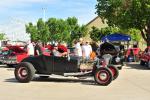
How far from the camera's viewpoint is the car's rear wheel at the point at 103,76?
15695 mm

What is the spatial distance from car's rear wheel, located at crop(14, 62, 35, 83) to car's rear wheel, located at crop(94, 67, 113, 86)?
2.33 metres

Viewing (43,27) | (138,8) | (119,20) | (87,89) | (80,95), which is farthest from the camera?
(43,27)

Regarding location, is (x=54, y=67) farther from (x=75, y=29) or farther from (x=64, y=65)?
(x=75, y=29)

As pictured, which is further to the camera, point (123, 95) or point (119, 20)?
point (119, 20)

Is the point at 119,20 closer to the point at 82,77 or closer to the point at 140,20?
the point at 140,20

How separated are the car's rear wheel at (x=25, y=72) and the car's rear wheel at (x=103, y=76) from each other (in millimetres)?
2326

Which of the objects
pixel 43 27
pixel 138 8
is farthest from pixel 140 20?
pixel 43 27

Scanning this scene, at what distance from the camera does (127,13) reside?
3991 centimetres

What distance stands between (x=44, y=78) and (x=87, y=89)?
3992mm

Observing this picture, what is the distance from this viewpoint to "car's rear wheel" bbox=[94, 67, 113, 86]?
15.7 meters

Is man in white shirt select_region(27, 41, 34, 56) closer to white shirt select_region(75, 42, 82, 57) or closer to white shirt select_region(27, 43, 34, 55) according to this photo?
white shirt select_region(27, 43, 34, 55)

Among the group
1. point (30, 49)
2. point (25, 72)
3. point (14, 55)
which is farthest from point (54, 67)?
point (14, 55)

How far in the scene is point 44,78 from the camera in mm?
18062

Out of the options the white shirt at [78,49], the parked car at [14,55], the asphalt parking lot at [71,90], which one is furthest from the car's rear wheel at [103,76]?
the parked car at [14,55]
